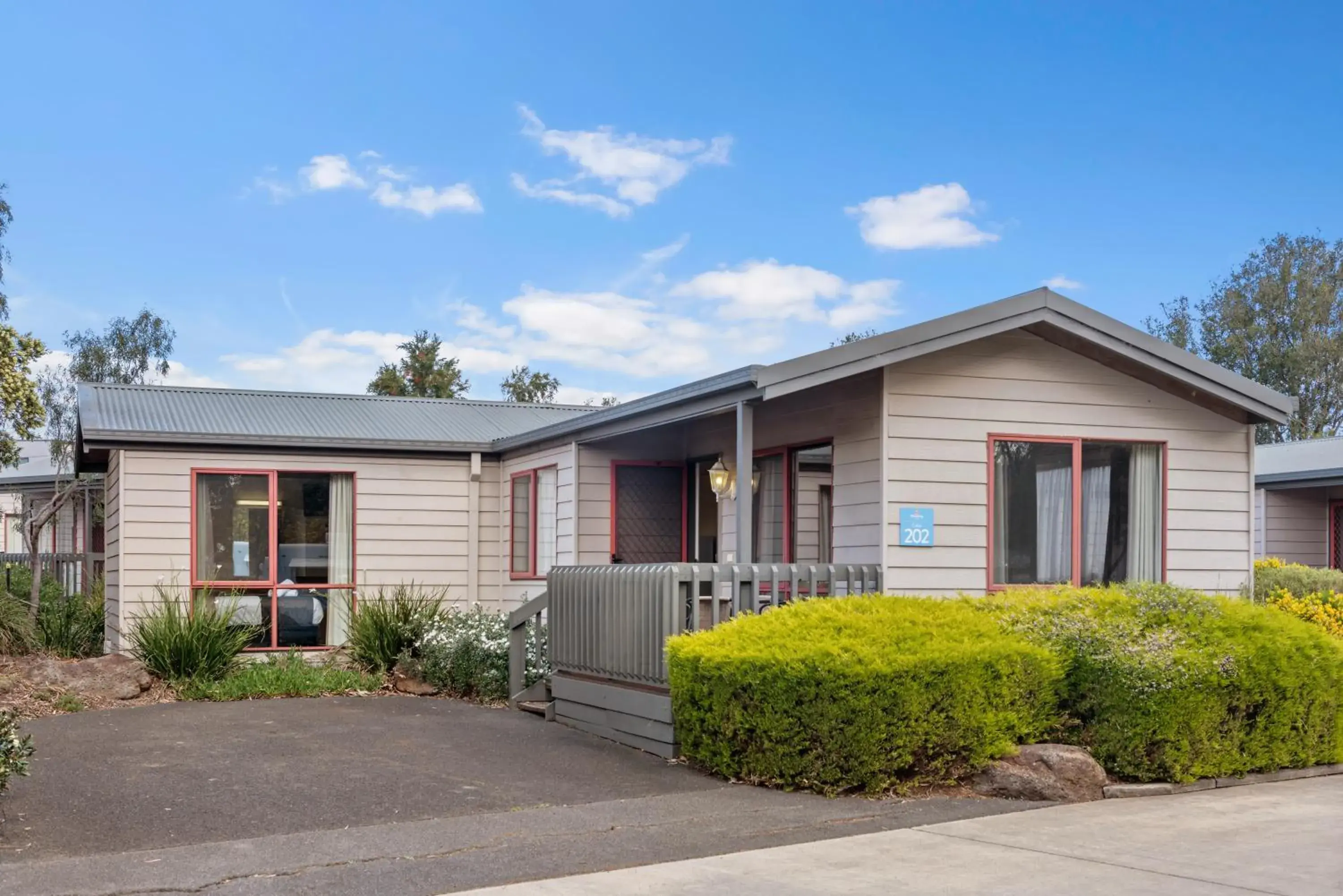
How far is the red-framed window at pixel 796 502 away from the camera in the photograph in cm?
1129

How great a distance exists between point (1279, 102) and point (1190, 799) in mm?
25440

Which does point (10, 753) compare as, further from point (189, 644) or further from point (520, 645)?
point (189, 644)

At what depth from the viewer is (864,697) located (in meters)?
7.57

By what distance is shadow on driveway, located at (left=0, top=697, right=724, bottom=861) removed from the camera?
275 inches

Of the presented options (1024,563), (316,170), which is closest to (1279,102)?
(316,170)

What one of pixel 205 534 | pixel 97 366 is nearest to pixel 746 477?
pixel 205 534

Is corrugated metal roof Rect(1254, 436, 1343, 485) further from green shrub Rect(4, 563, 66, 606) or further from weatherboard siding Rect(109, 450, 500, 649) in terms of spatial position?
green shrub Rect(4, 563, 66, 606)

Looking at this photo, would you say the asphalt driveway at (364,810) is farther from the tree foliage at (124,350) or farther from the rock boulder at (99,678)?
the tree foliage at (124,350)

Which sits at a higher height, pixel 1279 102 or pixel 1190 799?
pixel 1279 102

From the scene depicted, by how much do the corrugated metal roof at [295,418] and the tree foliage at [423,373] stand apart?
16.3 metres

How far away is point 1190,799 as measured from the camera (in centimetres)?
784

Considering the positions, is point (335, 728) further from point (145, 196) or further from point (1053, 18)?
point (145, 196)

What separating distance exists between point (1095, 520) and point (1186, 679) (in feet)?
9.46

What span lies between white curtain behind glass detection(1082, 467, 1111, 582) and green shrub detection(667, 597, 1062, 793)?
2.50 metres
